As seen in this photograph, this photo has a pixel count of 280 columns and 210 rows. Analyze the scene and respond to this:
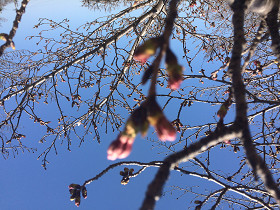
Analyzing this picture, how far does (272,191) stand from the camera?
0.66 meters

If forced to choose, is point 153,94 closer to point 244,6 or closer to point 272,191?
point 272,191

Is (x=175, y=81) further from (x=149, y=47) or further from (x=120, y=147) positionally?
(x=120, y=147)

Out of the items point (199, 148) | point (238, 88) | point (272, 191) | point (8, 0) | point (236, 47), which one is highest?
point (8, 0)

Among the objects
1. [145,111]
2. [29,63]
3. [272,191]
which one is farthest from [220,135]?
[29,63]

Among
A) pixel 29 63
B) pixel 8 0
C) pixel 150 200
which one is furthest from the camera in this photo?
pixel 8 0

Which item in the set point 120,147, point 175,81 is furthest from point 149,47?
point 120,147

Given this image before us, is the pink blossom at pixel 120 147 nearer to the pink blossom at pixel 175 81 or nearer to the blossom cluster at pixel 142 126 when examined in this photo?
the blossom cluster at pixel 142 126

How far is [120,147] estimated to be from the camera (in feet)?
2.02

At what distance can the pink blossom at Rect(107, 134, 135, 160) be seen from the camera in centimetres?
60

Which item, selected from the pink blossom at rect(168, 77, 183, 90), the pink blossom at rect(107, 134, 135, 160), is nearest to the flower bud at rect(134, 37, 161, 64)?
the pink blossom at rect(168, 77, 183, 90)

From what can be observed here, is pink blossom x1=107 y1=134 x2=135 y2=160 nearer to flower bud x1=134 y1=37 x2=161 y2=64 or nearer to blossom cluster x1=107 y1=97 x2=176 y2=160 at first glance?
blossom cluster x1=107 y1=97 x2=176 y2=160

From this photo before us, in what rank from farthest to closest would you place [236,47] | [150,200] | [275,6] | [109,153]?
1. [275,6]
2. [236,47]
3. [109,153]
4. [150,200]

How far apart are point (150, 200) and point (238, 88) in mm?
517

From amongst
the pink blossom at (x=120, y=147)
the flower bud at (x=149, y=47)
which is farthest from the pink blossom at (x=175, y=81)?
the pink blossom at (x=120, y=147)
